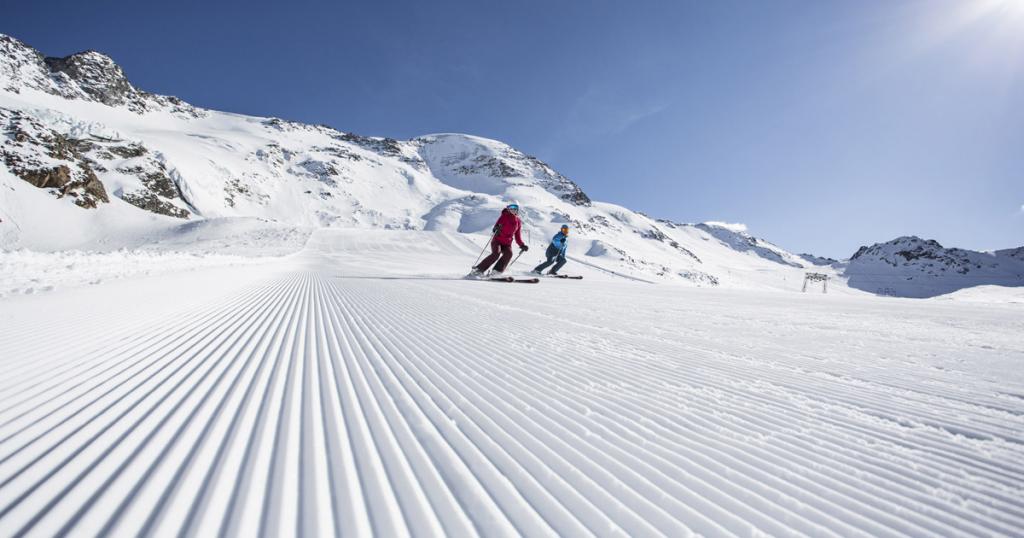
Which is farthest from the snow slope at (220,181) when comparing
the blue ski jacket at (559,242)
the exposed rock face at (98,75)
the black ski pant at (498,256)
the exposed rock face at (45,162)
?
the black ski pant at (498,256)

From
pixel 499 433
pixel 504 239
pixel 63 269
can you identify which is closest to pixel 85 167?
pixel 63 269

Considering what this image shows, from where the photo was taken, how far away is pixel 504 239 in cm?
1205

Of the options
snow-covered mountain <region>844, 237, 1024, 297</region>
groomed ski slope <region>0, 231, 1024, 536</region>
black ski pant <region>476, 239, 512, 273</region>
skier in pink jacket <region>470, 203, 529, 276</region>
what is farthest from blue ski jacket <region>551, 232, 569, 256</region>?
snow-covered mountain <region>844, 237, 1024, 297</region>

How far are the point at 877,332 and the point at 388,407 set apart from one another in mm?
5252

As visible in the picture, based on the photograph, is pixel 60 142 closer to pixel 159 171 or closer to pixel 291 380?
pixel 159 171

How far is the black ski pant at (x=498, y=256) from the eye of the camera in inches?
480

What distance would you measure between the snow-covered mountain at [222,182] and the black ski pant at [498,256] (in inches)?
315

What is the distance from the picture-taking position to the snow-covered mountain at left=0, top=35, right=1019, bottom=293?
1702 inches

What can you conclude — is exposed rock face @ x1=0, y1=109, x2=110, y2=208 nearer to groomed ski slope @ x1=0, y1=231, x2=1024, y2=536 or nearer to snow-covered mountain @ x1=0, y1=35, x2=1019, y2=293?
snow-covered mountain @ x1=0, y1=35, x2=1019, y2=293

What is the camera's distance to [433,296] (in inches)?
289

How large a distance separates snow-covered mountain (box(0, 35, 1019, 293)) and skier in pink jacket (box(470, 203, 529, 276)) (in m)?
8.02

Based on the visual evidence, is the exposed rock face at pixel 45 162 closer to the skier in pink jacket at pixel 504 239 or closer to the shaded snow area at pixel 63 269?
the shaded snow area at pixel 63 269

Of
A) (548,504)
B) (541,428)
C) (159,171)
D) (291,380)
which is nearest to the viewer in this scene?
(548,504)

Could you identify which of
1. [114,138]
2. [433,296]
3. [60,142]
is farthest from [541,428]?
[114,138]
